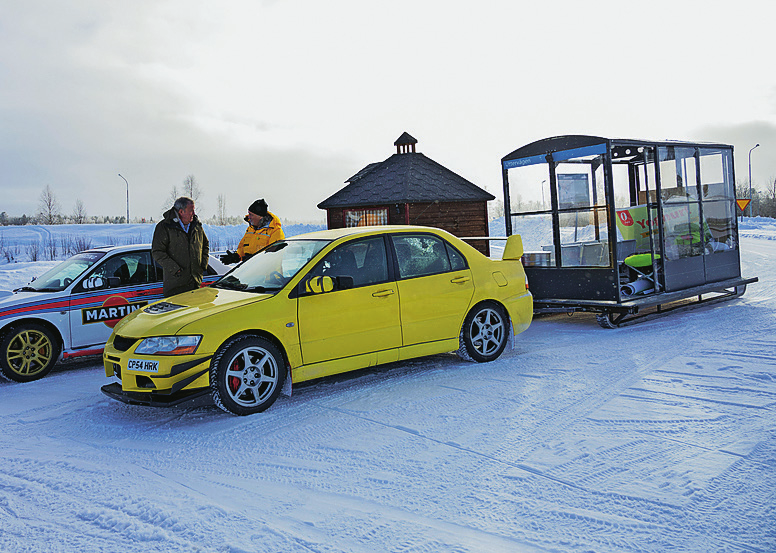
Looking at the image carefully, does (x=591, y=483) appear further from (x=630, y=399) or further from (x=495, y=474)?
(x=630, y=399)

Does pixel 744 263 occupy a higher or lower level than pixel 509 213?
lower

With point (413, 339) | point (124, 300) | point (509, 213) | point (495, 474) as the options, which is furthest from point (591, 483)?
point (509, 213)

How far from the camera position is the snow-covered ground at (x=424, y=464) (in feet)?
10.8

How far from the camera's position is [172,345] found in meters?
5.33

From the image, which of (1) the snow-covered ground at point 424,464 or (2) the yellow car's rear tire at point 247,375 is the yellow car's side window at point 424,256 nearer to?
(1) the snow-covered ground at point 424,464

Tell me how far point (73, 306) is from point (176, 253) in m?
1.61

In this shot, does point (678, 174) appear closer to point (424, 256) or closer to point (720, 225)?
point (720, 225)

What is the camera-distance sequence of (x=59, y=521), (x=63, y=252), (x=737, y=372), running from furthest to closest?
1. (x=63, y=252)
2. (x=737, y=372)
3. (x=59, y=521)

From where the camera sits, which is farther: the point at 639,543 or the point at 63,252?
the point at 63,252

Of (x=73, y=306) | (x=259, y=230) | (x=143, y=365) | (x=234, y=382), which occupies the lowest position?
(x=234, y=382)

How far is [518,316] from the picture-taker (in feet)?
24.9

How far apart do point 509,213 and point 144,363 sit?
23.4 ft

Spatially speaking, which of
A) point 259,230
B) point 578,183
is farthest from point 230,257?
point 578,183

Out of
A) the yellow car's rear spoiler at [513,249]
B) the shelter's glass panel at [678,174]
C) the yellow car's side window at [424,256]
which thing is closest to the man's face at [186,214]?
the yellow car's side window at [424,256]
